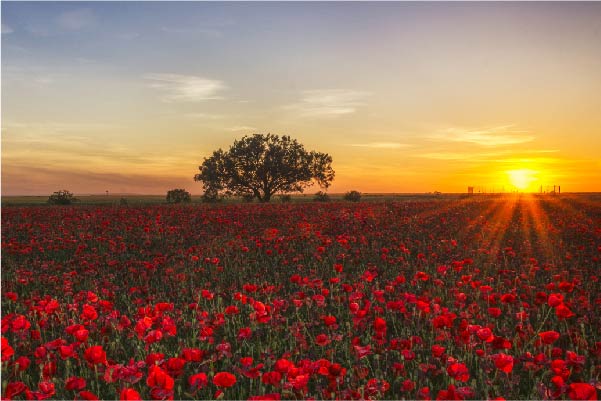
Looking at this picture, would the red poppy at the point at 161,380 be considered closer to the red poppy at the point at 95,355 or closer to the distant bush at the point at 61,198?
the red poppy at the point at 95,355

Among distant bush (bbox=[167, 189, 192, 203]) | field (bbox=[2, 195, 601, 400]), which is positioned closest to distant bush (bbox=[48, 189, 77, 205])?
distant bush (bbox=[167, 189, 192, 203])

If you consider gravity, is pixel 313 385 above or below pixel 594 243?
below

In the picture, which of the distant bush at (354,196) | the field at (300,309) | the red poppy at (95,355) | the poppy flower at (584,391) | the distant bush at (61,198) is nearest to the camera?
the poppy flower at (584,391)

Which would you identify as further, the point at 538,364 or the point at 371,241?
the point at 371,241

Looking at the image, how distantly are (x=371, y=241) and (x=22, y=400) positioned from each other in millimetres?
8940

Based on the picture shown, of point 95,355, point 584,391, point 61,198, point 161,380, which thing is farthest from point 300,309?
point 61,198

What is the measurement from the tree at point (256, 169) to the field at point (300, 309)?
35.7 metres

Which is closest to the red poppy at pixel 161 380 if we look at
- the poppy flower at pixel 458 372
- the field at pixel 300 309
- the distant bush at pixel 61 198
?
the field at pixel 300 309

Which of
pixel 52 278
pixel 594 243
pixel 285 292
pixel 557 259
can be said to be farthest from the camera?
pixel 594 243

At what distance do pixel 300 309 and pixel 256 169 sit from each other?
155ft

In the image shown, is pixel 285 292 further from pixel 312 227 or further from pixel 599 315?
pixel 312 227

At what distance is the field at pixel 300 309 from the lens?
381cm

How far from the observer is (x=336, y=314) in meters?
6.41

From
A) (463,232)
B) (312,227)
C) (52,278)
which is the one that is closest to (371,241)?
(312,227)
